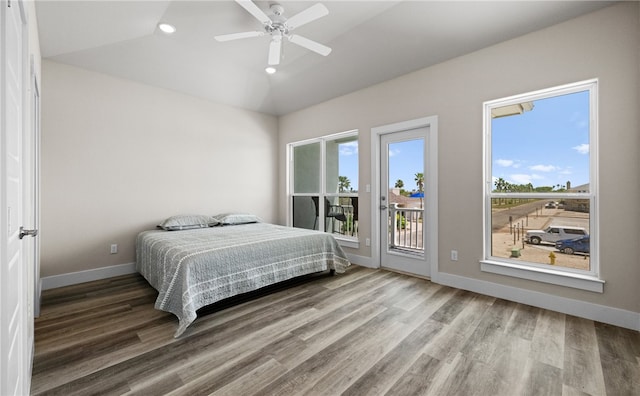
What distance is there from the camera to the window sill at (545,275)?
2.44 meters

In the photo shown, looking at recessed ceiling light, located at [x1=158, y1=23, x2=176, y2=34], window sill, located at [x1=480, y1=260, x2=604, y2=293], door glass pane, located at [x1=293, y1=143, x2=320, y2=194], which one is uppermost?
recessed ceiling light, located at [x1=158, y1=23, x2=176, y2=34]

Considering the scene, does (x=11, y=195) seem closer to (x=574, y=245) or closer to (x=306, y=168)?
(x=574, y=245)

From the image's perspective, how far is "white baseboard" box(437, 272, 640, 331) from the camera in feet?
7.57

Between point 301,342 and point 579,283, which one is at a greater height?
point 579,283

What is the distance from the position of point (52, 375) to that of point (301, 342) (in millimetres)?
1537

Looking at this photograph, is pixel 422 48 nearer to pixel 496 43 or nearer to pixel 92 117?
pixel 496 43

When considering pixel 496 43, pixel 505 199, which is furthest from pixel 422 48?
pixel 505 199

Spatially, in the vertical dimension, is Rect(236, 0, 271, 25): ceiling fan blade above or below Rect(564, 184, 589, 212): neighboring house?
above

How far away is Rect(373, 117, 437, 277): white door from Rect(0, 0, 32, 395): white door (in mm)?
3496

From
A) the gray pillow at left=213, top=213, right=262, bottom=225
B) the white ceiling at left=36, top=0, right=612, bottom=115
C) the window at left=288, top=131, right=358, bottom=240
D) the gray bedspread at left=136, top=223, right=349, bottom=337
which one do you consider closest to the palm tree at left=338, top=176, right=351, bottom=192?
the window at left=288, top=131, right=358, bottom=240

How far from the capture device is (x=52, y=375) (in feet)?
5.57

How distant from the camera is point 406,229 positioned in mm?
3904

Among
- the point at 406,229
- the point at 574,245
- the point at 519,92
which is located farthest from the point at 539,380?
the point at 519,92

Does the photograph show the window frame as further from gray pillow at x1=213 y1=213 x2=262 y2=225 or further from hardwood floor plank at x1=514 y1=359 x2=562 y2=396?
hardwood floor plank at x1=514 y1=359 x2=562 y2=396
